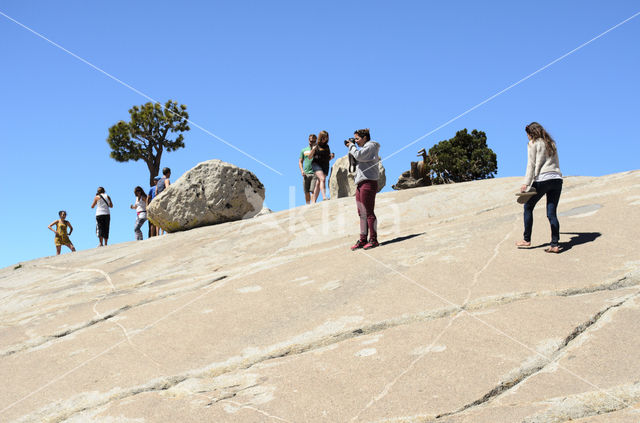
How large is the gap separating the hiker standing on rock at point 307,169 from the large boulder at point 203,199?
5.77ft

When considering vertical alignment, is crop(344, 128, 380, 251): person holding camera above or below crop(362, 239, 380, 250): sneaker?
above

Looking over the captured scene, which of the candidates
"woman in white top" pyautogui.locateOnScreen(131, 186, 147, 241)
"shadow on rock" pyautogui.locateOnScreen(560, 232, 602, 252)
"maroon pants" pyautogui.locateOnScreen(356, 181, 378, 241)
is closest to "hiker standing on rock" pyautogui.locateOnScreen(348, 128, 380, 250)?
"maroon pants" pyautogui.locateOnScreen(356, 181, 378, 241)

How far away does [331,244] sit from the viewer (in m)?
8.12

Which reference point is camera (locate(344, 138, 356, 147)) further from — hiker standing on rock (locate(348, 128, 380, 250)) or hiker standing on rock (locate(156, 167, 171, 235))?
hiker standing on rock (locate(156, 167, 171, 235))

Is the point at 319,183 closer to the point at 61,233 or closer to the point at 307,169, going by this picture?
the point at 307,169

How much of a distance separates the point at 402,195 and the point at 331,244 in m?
3.55

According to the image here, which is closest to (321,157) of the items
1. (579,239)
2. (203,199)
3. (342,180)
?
(203,199)

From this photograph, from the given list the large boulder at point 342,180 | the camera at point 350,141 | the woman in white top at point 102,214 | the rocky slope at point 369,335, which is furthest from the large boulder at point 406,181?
the camera at point 350,141

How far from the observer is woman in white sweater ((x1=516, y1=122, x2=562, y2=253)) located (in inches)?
235

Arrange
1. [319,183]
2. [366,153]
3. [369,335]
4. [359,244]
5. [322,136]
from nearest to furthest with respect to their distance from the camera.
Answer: [369,335] < [366,153] < [359,244] < [322,136] < [319,183]

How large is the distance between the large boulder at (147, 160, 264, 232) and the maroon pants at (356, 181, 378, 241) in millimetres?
6240

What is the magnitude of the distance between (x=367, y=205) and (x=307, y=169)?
502 cm

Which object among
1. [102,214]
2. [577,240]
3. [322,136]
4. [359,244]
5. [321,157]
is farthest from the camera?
[102,214]

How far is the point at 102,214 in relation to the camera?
13555 millimetres
